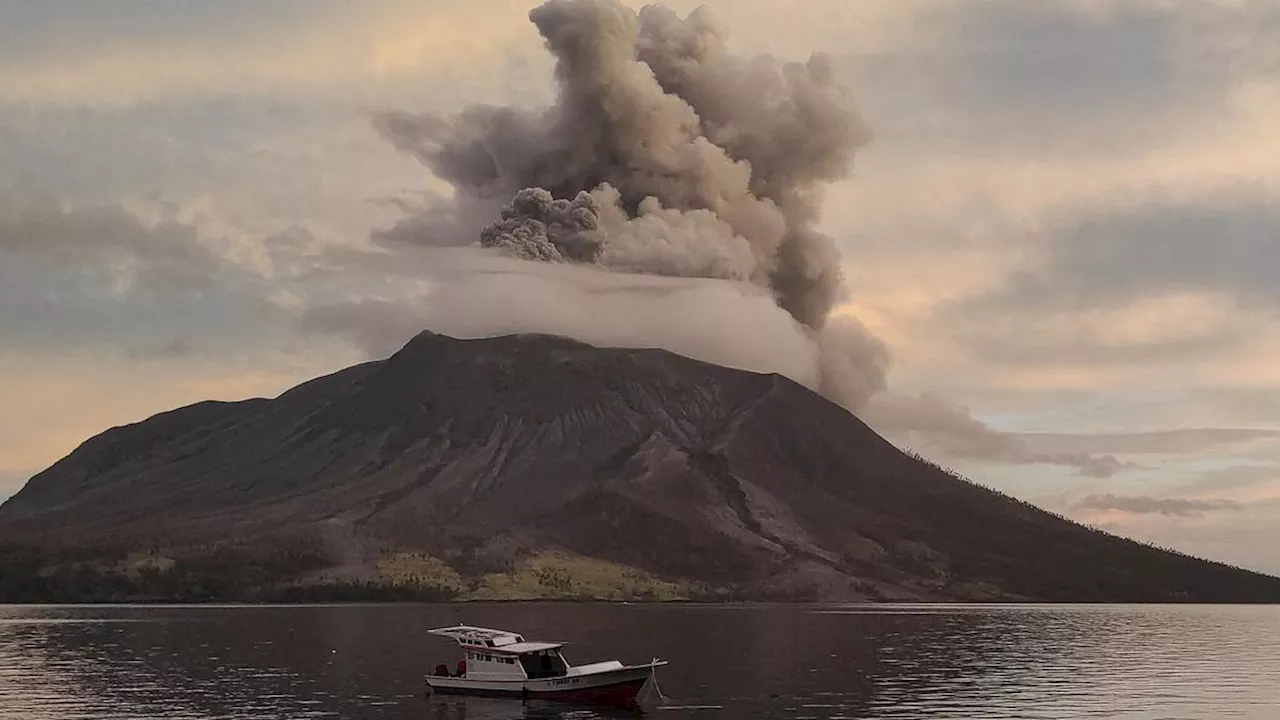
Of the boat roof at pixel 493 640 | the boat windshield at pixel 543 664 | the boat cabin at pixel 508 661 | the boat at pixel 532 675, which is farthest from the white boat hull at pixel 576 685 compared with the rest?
the boat roof at pixel 493 640

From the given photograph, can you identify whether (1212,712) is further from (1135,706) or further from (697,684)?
(697,684)

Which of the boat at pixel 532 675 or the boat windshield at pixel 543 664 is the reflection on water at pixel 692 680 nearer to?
the boat at pixel 532 675

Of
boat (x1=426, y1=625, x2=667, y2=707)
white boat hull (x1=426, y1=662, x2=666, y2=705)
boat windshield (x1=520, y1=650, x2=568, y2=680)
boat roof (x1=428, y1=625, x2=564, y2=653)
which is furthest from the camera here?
boat roof (x1=428, y1=625, x2=564, y2=653)

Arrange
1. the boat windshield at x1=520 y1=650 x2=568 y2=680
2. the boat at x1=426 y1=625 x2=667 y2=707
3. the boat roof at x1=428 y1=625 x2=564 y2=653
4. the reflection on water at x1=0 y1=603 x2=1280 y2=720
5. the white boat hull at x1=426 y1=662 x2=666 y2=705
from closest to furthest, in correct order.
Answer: the reflection on water at x1=0 y1=603 x2=1280 y2=720 < the white boat hull at x1=426 y1=662 x2=666 y2=705 < the boat at x1=426 y1=625 x2=667 y2=707 < the boat windshield at x1=520 y1=650 x2=568 y2=680 < the boat roof at x1=428 y1=625 x2=564 y2=653

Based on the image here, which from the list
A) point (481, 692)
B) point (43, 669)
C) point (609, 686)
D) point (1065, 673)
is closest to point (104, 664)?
point (43, 669)

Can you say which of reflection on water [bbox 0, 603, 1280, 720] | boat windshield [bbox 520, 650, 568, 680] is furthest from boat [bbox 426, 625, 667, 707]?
reflection on water [bbox 0, 603, 1280, 720]

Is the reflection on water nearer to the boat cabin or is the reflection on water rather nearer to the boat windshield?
the boat cabin

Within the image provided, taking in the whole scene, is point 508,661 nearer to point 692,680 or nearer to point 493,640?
point 493,640

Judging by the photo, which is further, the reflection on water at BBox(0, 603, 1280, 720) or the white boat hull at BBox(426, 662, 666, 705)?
the white boat hull at BBox(426, 662, 666, 705)
